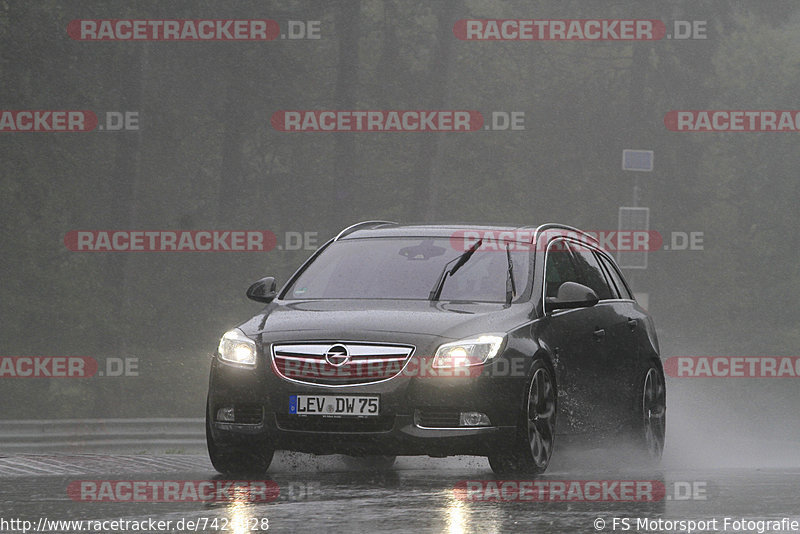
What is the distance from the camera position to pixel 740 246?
46.2 metres

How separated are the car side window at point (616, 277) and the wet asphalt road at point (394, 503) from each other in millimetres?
2348

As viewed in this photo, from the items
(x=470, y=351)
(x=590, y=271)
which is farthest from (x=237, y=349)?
(x=590, y=271)

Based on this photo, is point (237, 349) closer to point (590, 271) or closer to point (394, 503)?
point (394, 503)

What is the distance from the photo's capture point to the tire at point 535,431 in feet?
31.4

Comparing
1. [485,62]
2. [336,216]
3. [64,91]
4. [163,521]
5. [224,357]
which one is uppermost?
[485,62]

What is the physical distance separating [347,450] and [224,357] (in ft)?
3.50

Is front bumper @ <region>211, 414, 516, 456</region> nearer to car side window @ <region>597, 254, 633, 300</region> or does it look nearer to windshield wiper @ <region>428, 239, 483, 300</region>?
windshield wiper @ <region>428, 239, 483, 300</region>

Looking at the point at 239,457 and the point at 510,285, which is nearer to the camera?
the point at 239,457

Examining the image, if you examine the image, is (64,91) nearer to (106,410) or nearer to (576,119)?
(106,410)

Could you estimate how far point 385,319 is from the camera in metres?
9.75

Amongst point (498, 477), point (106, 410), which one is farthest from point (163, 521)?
point (106, 410)

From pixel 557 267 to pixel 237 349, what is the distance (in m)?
2.65

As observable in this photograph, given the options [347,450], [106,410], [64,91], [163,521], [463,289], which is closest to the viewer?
[163,521]

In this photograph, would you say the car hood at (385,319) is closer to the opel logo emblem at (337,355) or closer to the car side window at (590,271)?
the opel logo emblem at (337,355)
